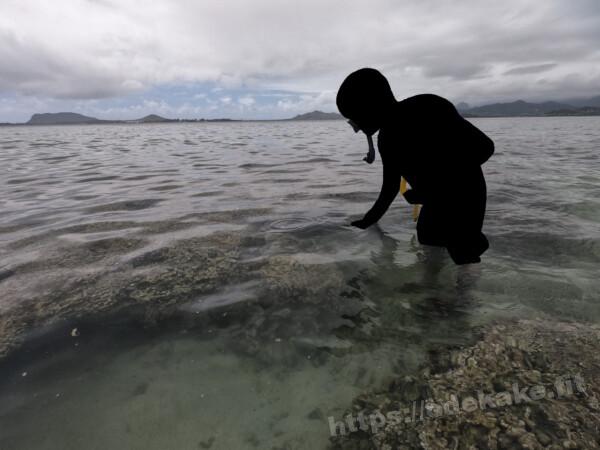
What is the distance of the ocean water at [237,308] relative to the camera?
2.11 meters

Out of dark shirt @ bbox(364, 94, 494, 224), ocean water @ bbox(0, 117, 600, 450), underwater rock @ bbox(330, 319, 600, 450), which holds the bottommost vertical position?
ocean water @ bbox(0, 117, 600, 450)

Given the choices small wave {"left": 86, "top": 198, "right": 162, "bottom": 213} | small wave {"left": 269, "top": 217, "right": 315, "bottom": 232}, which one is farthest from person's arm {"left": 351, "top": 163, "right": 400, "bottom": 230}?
small wave {"left": 86, "top": 198, "right": 162, "bottom": 213}

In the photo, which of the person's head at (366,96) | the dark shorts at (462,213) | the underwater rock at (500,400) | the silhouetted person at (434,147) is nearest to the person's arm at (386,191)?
the silhouetted person at (434,147)

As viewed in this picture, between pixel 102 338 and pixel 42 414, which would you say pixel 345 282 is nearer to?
pixel 102 338

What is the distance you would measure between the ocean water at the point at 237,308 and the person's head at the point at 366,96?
1.74 metres

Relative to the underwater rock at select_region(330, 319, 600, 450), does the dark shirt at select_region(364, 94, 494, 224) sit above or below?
above

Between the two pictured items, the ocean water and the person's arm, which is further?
the person's arm

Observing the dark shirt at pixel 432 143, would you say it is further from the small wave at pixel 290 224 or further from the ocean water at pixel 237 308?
the small wave at pixel 290 224

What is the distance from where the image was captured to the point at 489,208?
21.0 ft

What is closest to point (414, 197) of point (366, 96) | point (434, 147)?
point (434, 147)

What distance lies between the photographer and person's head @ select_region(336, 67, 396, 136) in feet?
9.64

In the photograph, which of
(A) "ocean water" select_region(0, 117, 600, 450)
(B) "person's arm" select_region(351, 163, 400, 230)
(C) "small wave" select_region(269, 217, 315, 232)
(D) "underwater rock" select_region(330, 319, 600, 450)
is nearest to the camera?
(D) "underwater rock" select_region(330, 319, 600, 450)

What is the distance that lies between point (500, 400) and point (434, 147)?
1.96 m

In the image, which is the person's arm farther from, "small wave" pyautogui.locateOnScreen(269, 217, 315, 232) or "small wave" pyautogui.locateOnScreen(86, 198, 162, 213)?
"small wave" pyautogui.locateOnScreen(86, 198, 162, 213)
